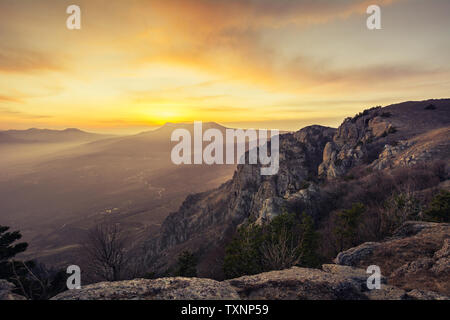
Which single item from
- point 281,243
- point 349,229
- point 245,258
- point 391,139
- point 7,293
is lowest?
point 245,258

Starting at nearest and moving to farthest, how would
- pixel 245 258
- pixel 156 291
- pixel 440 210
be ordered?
pixel 156 291 → pixel 245 258 → pixel 440 210

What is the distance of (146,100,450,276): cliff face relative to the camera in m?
32.1

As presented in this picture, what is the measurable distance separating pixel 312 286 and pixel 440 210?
13293 millimetres

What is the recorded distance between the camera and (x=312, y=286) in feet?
22.3

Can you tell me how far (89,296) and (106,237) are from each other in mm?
12386

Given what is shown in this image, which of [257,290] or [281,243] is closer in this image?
[257,290]

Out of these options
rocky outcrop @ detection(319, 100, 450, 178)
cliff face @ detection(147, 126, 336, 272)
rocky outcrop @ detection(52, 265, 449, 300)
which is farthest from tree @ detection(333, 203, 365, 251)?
cliff face @ detection(147, 126, 336, 272)

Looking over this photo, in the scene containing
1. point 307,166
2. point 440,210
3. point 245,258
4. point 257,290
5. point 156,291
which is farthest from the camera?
point 307,166

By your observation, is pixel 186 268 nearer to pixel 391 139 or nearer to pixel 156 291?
pixel 156 291

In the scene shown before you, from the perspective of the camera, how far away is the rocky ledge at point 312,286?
621cm

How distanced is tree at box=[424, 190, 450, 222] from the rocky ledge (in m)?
5.80

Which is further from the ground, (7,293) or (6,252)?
(7,293)

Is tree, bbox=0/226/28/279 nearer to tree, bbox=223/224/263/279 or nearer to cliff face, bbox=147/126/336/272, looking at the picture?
tree, bbox=223/224/263/279

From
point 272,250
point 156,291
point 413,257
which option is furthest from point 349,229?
point 156,291
